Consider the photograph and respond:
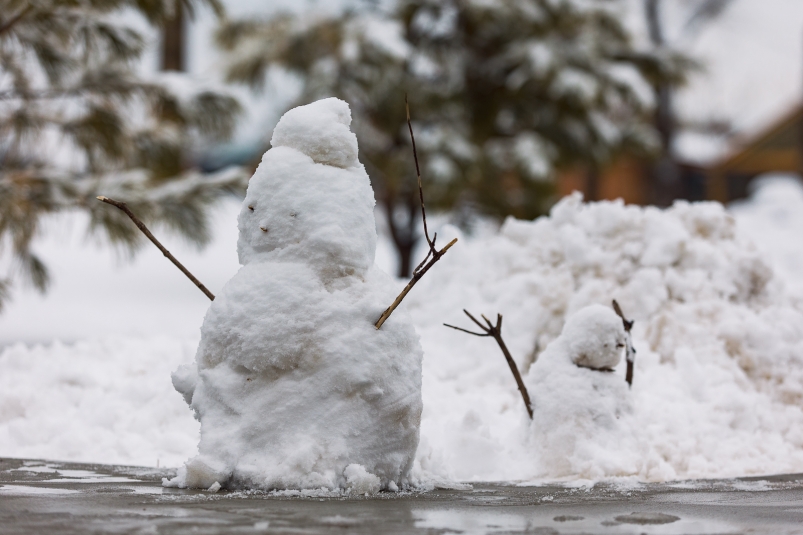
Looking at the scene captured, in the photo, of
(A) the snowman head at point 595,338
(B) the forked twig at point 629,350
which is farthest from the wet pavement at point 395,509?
(B) the forked twig at point 629,350

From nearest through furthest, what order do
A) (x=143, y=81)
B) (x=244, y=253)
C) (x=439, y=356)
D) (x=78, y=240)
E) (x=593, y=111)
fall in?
(x=244, y=253)
(x=439, y=356)
(x=143, y=81)
(x=593, y=111)
(x=78, y=240)

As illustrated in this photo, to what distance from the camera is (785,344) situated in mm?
5469

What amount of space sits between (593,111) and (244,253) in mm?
13186

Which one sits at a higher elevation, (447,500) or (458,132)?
(458,132)

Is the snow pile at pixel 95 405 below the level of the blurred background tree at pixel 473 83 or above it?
below

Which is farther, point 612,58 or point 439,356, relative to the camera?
point 612,58

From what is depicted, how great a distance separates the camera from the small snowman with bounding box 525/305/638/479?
414cm

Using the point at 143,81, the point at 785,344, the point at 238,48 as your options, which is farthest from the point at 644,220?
the point at 238,48

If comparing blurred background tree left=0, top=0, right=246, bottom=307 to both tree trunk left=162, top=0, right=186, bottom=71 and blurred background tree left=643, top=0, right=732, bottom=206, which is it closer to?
tree trunk left=162, top=0, right=186, bottom=71

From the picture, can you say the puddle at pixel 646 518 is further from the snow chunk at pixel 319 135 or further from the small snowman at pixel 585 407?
the snow chunk at pixel 319 135

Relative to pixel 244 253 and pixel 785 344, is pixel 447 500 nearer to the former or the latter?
pixel 244 253

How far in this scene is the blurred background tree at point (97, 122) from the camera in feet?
27.3

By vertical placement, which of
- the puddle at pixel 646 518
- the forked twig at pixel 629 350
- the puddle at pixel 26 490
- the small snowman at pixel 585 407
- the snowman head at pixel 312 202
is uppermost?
the snowman head at pixel 312 202

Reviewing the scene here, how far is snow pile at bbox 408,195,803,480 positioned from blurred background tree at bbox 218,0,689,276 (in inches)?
306
